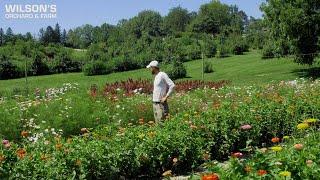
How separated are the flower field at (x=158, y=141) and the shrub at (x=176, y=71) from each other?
1675 centimetres

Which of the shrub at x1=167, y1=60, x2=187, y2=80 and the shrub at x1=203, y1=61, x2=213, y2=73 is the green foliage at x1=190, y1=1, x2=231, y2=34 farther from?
the shrub at x1=167, y1=60, x2=187, y2=80

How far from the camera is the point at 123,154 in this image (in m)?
7.01

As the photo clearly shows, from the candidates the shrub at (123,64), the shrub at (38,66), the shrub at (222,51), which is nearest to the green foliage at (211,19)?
the shrub at (222,51)

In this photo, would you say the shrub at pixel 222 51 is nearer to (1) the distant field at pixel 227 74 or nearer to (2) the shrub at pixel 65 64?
(1) the distant field at pixel 227 74

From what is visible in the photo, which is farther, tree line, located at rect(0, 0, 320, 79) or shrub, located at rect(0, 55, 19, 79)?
shrub, located at rect(0, 55, 19, 79)

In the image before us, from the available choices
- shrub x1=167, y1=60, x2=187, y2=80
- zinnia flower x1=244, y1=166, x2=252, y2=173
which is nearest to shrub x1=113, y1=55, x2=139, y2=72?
shrub x1=167, y1=60, x2=187, y2=80

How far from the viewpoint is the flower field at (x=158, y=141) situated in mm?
4672

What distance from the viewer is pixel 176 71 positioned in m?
29.8

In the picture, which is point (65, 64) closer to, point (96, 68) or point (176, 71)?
point (96, 68)

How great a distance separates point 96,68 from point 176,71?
719cm

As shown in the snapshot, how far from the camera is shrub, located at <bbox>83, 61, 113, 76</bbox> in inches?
1359

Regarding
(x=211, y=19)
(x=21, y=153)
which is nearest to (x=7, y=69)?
(x=21, y=153)

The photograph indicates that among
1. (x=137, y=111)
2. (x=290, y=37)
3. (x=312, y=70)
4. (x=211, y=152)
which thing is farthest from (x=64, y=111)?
(x=312, y=70)

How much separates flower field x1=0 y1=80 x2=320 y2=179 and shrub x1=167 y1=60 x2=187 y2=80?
16.7 meters
